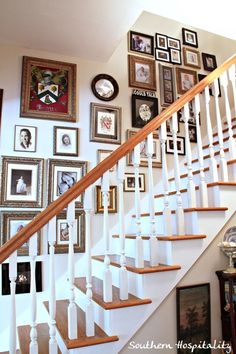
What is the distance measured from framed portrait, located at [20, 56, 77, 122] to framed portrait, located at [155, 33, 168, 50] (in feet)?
3.99

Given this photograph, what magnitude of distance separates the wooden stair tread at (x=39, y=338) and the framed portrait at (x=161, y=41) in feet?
10.8

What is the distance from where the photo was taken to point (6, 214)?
242cm

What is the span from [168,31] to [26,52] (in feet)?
6.20

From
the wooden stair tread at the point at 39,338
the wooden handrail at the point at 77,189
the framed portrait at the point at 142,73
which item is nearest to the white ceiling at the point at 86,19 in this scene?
the framed portrait at the point at 142,73

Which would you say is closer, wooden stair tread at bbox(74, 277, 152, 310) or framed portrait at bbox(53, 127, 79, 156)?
wooden stair tread at bbox(74, 277, 152, 310)

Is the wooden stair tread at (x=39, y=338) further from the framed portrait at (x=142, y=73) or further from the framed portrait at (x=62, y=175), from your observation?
the framed portrait at (x=142, y=73)

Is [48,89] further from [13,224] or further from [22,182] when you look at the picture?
[13,224]

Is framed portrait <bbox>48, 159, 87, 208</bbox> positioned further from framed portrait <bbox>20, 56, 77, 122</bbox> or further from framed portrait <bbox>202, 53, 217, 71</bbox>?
framed portrait <bbox>202, 53, 217, 71</bbox>

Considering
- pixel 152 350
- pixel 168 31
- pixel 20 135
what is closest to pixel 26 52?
pixel 20 135

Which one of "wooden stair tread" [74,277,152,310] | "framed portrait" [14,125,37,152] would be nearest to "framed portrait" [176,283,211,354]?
"wooden stair tread" [74,277,152,310]

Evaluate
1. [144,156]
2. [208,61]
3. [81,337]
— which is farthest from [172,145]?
[81,337]

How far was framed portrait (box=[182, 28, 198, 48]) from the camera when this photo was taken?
364 centimetres

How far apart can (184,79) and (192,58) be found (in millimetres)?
367

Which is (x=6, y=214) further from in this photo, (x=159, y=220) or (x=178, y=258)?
(x=178, y=258)
